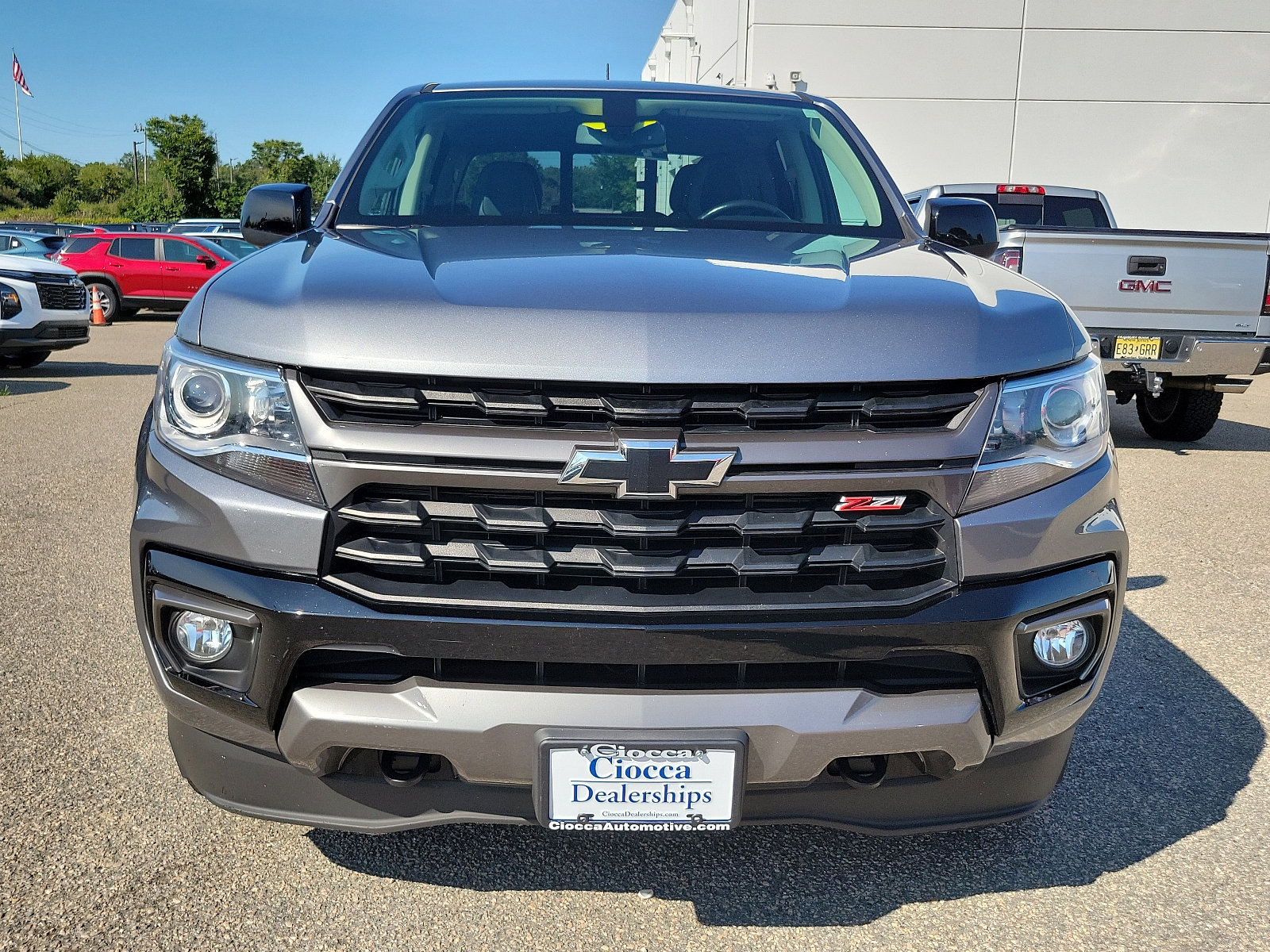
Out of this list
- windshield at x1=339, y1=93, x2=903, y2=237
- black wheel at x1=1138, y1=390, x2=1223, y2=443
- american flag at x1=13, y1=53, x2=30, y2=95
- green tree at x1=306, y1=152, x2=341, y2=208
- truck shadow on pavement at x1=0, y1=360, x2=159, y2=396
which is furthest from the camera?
green tree at x1=306, y1=152, x2=341, y2=208

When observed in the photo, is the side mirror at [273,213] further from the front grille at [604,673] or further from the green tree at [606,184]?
the front grille at [604,673]

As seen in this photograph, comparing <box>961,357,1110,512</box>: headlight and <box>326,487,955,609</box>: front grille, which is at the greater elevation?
<box>961,357,1110,512</box>: headlight

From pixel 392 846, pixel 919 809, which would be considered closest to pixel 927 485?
pixel 919 809

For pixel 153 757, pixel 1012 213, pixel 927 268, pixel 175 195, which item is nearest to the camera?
pixel 927 268

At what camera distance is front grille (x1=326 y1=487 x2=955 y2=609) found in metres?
1.82

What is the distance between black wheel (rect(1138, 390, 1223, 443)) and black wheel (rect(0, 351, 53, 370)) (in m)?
11.9

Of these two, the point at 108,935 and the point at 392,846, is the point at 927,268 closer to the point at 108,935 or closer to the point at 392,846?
the point at 392,846

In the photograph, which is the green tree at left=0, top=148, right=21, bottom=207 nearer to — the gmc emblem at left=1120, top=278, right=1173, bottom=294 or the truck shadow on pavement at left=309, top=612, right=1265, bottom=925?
the gmc emblem at left=1120, top=278, right=1173, bottom=294

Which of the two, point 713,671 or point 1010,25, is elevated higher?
point 1010,25

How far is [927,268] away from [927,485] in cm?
68

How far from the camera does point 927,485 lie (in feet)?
6.22

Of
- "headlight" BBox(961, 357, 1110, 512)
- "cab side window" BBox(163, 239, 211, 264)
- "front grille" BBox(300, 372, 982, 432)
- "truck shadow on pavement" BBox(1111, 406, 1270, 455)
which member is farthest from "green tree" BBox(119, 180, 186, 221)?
"headlight" BBox(961, 357, 1110, 512)

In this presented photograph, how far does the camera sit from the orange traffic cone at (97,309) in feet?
67.1

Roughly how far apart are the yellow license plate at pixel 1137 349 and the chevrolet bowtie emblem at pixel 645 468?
6.65 meters
